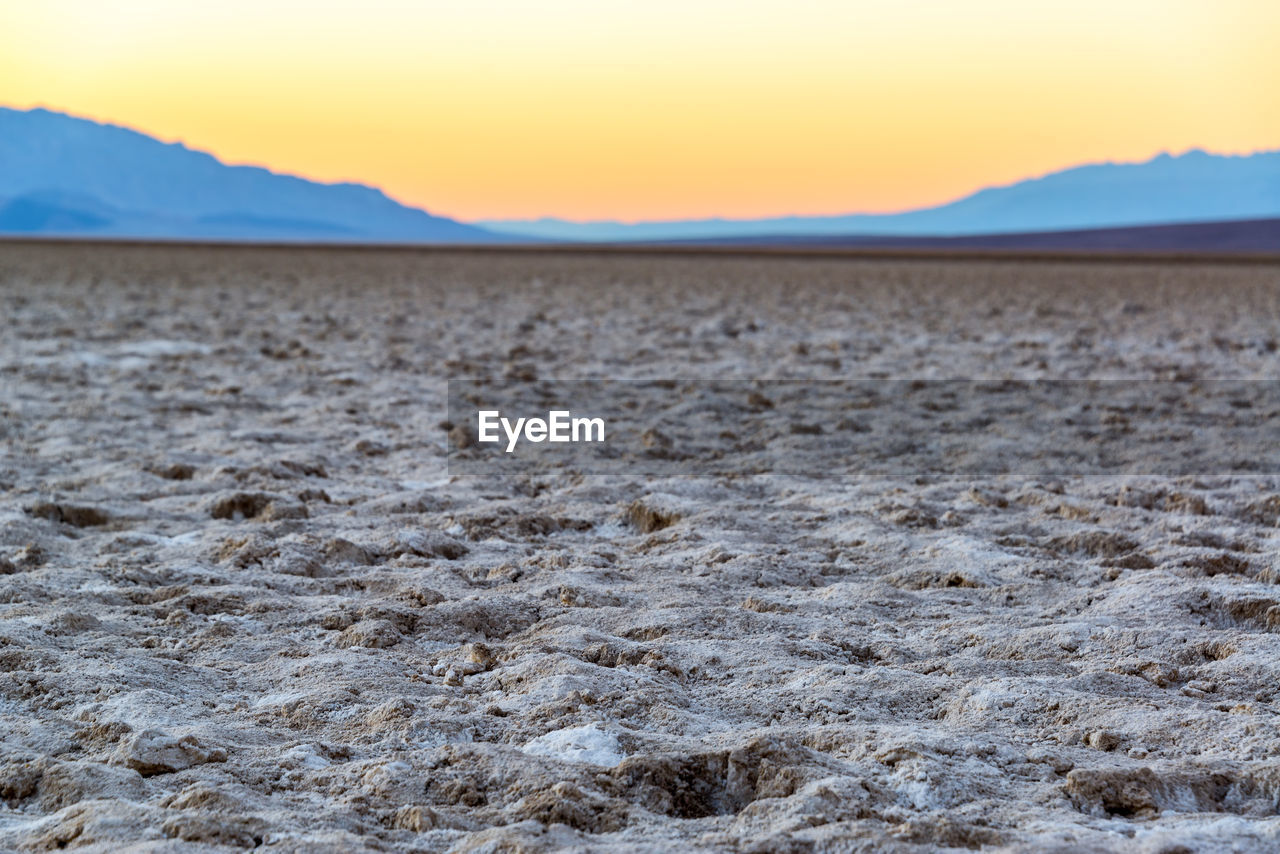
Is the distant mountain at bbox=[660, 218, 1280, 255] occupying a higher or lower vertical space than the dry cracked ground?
higher

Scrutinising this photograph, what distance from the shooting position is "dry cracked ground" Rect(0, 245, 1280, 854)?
6.95ft

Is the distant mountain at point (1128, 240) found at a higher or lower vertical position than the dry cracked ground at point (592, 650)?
higher

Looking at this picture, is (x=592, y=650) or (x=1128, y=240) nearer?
(x=592, y=650)

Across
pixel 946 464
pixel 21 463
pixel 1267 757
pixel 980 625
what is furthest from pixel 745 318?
pixel 1267 757

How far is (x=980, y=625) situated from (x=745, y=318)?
8973mm

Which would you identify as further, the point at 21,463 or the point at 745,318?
the point at 745,318

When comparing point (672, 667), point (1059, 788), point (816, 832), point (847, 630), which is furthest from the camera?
point (847, 630)

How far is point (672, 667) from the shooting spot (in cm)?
281

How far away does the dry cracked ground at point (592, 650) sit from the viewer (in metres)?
2.12

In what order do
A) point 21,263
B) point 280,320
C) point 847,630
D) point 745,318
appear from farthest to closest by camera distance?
1. point 21,263
2. point 745,318
3. point 280,320
4. point 847,630

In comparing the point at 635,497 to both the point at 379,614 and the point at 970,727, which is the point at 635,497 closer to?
the point at 379,614

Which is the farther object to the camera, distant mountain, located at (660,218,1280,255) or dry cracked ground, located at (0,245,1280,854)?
distant mountain, located at (660,218,1280,255)

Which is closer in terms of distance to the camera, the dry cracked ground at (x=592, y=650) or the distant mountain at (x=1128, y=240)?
the dry cracked ground at (x=592, y=650)

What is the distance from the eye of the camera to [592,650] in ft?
9.53
